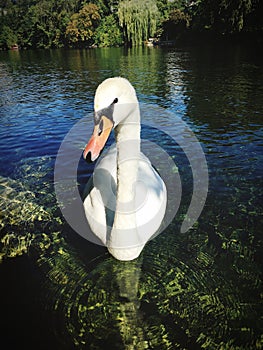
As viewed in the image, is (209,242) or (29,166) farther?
(29,166)

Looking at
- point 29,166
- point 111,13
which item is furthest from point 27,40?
point 29,166

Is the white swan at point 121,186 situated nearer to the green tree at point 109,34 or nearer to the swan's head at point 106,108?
the swan's head at point 106,108

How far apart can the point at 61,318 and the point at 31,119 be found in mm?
9068

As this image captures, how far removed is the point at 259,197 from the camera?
5562 millimetres

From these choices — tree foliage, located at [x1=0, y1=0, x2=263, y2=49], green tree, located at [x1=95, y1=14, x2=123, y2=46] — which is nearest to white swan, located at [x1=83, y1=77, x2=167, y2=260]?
tree foliage, located at [x1=0, y1=0, x2=263, y2=49]

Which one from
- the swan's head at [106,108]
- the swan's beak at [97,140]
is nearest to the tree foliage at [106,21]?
the swan's head at [106,108]

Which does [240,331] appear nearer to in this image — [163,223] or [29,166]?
[163,223]

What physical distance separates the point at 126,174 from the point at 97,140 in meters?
0.80

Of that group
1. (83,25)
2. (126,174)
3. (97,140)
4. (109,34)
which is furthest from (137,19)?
(97,140)

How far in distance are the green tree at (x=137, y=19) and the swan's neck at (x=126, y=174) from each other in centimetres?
5485

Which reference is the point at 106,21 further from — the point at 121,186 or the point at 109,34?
the point at 121,186

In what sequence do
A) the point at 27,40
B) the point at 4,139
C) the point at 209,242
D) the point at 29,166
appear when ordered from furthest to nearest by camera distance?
the point at 27,40
the point at 4,139
the point at 29,166
the point at 209,242

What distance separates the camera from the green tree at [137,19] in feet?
168

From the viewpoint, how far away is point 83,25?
233 ft
